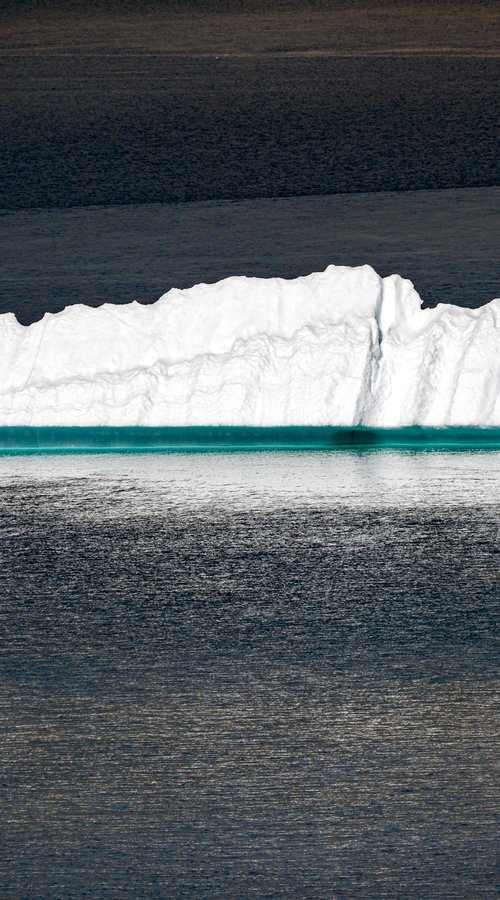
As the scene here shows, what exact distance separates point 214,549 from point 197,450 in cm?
151

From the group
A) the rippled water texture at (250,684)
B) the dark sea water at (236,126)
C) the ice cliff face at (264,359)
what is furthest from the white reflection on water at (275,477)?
the dark sea water at (236,126)

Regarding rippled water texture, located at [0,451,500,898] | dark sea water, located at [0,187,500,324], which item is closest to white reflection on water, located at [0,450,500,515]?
rippled water texture, located at [0,451,500,898]

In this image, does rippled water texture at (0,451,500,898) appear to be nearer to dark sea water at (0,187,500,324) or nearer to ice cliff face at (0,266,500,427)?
ice cliff face at (0,266,500,427)

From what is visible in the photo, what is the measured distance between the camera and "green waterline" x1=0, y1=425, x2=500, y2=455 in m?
6.12

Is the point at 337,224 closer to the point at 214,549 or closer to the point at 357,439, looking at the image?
the point at 357,439

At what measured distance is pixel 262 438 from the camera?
20.2 ft

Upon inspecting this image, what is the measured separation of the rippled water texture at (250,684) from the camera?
2.69 metres

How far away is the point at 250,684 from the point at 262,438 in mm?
2736

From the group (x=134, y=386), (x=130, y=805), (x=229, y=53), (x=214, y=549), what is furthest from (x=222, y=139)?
(x=130, y=805)

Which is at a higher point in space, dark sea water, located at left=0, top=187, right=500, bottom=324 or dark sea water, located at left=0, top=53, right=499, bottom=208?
dark sea water, located at left=0, top=53, right=499, bottom=208

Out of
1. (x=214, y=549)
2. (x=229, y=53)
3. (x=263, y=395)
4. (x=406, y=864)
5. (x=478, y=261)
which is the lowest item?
(x=406, y=864)

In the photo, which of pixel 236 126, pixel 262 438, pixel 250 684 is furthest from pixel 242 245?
pixel 250 684

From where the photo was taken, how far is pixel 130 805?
113 inches

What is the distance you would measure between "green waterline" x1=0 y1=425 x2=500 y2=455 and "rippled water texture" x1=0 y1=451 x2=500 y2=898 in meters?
0.55
